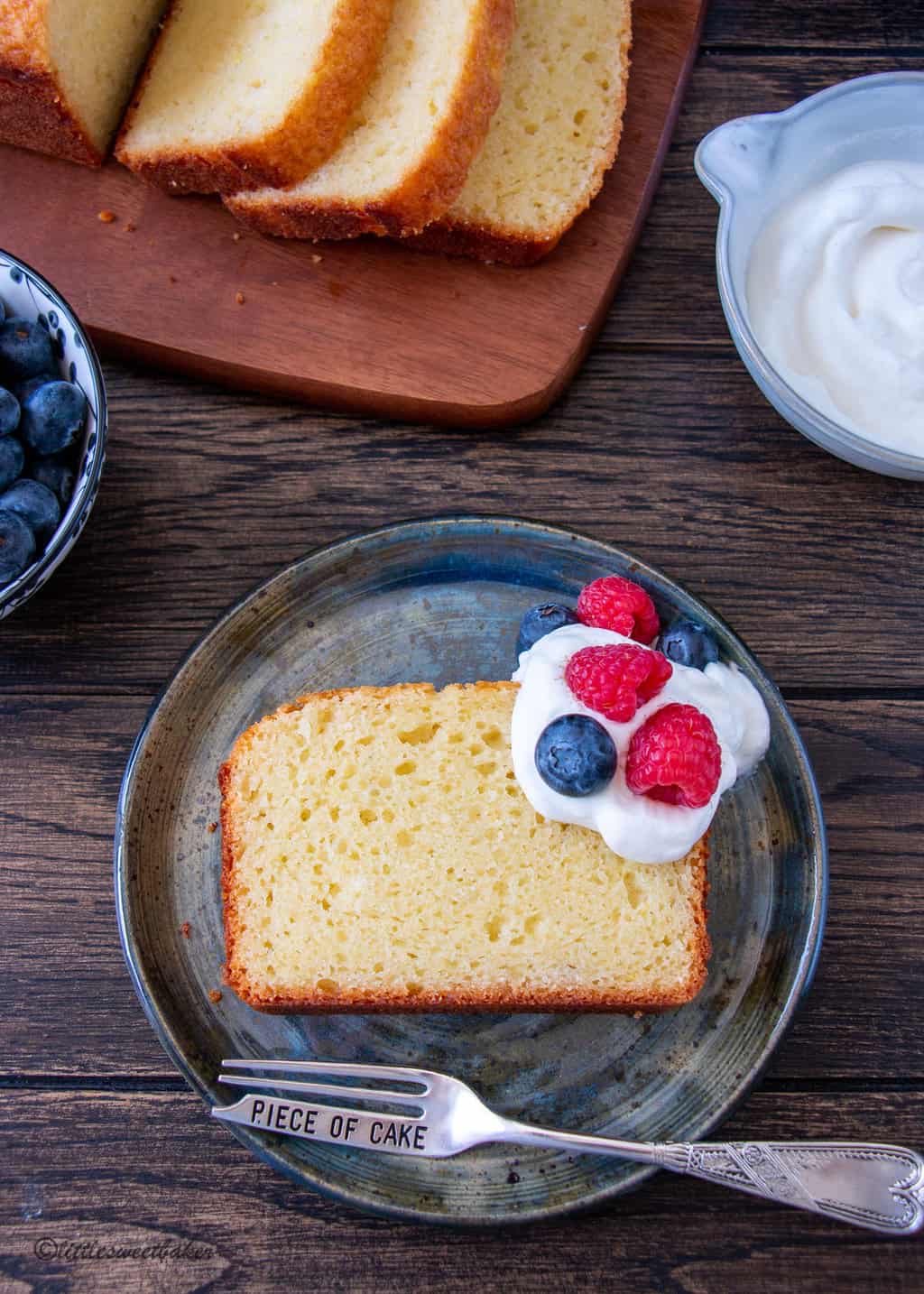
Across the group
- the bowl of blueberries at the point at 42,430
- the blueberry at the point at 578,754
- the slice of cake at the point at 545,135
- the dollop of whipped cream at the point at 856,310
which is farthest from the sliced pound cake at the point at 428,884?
the slice of cake at the point at 545,135

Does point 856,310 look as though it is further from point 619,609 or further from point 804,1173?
point 804,1173

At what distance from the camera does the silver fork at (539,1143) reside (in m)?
1.73

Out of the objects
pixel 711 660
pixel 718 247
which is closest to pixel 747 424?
pixel 718 247

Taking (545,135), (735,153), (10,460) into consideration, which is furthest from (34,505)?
(735,153)

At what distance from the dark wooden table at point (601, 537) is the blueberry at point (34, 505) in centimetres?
27

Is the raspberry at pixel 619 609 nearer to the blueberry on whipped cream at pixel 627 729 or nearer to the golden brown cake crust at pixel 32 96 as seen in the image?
the blueberry on whipped cream at pixel 627 729

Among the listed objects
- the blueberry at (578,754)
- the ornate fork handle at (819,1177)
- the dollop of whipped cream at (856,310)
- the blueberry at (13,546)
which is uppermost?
the blueberry at (13,546)

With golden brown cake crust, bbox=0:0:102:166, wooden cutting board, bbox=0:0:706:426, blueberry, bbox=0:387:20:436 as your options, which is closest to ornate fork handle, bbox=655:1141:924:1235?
wooden cutting board, bbox=0:0:706:426

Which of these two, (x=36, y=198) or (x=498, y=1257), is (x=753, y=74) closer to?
(x=36, y=198)

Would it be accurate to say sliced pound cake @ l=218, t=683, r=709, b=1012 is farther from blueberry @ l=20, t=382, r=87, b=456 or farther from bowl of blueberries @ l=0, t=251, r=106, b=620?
blueberry @ l=20, t=382, r=87, b=456

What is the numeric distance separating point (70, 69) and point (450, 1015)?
6.47ft

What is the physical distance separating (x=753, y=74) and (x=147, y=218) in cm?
134

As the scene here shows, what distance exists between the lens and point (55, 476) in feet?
6.64

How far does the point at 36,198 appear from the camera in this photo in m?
2.33
